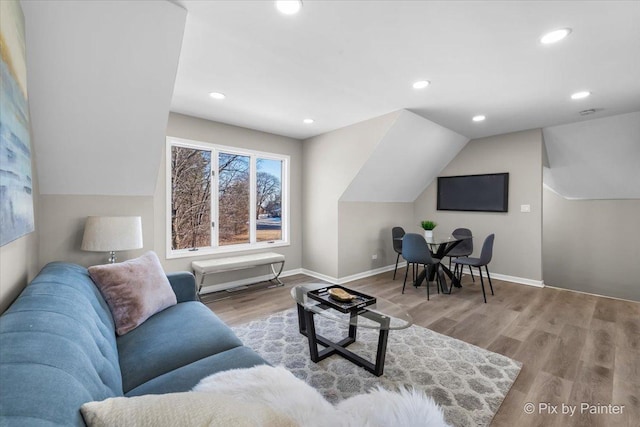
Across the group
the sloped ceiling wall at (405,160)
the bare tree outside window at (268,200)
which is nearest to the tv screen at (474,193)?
the sloped ceiling wall at (405,160)

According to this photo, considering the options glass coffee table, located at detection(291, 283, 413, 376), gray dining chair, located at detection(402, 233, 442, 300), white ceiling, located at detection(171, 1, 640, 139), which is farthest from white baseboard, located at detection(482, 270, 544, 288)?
glass coffee table, located at detection(291, 283, 413, 376)

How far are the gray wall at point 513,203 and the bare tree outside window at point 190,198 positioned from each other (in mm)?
4464

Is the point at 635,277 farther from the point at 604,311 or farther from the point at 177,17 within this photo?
→ the point at 177,17

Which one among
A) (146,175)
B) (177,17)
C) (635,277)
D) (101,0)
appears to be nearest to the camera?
(101,0)

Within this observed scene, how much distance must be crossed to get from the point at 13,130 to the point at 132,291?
109 cm

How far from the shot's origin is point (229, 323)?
2.86 meters

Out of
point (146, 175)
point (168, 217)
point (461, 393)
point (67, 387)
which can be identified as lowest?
point (461, 393)

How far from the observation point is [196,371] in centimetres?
126

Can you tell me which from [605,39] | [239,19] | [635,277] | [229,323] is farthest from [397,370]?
[635,277]

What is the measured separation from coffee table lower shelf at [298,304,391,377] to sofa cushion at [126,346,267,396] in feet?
2.67

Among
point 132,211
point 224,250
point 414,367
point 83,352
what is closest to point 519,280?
point 414,367

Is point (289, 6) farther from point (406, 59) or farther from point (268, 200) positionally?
point (268, 200)

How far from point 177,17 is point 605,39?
9.98ft

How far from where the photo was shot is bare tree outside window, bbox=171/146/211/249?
3631mm
